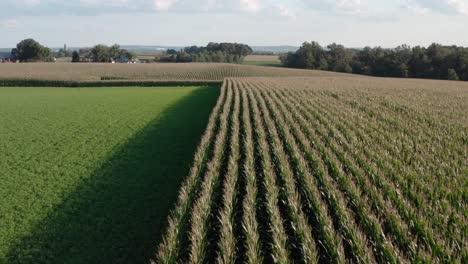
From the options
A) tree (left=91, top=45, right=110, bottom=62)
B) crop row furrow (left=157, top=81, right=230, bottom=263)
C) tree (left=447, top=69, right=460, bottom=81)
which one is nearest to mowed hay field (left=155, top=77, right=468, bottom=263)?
crop row furrow (left=157, top=81, right=230, bottom=263)

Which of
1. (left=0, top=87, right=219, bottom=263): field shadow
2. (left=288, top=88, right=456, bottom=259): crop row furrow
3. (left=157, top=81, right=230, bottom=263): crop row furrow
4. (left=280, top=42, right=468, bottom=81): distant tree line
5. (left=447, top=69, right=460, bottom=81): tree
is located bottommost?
(left=0, top=87, right=219, bottom=263): field shadow

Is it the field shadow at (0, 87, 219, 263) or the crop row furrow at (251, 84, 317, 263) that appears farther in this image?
the field shadow at (0, 87, 219, 263)

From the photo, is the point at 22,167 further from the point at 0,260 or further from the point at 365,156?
the point at 365,156

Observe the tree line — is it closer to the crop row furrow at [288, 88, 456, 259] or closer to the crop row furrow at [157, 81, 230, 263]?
the crop row furrow at [157, 81, 230, 263]

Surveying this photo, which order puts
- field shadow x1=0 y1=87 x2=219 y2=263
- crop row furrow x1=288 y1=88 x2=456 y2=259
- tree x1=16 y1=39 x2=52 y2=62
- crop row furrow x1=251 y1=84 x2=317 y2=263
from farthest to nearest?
tree x1=16 y1=39 x2=52 y2=62
field shadow x1=0 y1=87 x2=219 y2=263
crop row furrow x1=288 y1=88 x2=456 y2=259
crop row furrow x1=251 y1=84 x2=317 y2=263

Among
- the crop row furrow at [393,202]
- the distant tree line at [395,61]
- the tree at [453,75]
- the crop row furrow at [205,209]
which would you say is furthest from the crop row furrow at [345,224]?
the distant tree line at [395,61]

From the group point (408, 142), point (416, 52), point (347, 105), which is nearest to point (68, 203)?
point (408, 142)

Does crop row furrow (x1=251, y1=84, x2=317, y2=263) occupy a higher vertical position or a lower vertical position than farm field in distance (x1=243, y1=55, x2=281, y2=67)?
lower

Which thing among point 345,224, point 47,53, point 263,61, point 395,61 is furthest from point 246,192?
point 263,61
